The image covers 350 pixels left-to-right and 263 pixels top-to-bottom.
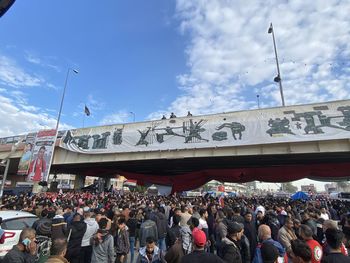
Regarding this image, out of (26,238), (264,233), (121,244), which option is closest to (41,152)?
(121,244)

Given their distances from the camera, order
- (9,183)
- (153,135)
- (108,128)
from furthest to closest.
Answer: (9,183)
(108,128)
(153,135)

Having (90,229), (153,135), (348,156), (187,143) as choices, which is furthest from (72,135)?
(348,156)

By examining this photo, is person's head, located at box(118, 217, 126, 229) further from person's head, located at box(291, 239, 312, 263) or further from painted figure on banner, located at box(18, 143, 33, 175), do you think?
painted figure on banner, located at box(18, 143, 33, 175)

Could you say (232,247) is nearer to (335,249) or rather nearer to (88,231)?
(335,249)

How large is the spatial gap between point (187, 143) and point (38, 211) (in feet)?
39.0

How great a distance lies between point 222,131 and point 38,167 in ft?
61.7

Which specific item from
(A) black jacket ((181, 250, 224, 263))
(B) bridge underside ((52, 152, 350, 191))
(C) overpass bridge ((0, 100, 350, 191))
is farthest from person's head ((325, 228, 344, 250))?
(B) bridge underside ((52, 152, 350, 191))

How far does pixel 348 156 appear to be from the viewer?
1973 centimetres

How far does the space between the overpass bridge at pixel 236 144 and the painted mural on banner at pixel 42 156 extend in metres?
1.00

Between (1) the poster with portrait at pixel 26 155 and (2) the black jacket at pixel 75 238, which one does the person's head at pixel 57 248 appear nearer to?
(2) the black jacket at pixel 75 238

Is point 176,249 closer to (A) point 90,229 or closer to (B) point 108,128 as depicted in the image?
(A) point 90,229

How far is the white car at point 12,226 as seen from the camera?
6.74 m

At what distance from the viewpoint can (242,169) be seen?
2566 centimetres

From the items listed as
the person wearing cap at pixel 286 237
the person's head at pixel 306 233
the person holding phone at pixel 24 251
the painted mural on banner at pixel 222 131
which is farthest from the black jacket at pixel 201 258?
the painted mural on banner at pixel 222 131
